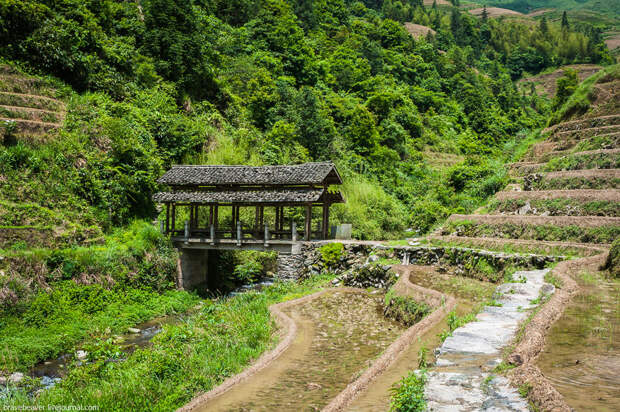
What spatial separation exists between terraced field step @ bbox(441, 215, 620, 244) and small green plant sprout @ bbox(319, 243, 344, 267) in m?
5.06

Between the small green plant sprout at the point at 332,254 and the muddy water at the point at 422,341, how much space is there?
4.77m

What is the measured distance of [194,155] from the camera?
30.0m

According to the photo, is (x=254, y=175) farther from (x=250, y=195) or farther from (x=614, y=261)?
(x=614, y=261)

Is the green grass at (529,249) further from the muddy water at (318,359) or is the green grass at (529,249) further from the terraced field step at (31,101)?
the terraced field step at (31,101)

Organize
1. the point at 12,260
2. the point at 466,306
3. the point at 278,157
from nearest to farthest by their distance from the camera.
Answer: the point at 466,306 → the point at 12,260 → the point at 278,157

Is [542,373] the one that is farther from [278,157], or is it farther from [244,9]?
[244,9]

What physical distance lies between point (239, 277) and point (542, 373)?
20822 millimetres

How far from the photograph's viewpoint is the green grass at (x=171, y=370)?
782 cm

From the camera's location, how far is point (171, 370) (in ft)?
28.8

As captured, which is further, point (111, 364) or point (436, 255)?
point (436, 255)

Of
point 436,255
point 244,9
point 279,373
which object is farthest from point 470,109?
point 279,373

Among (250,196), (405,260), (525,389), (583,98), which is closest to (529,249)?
(405,260)

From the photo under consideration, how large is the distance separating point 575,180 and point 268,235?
14.5 meters

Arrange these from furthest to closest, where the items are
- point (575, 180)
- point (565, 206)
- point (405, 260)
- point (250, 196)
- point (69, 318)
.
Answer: point (250, 196)
point (575, 180)
point (565, 206)
point (405, 260)
point (69, 318)
